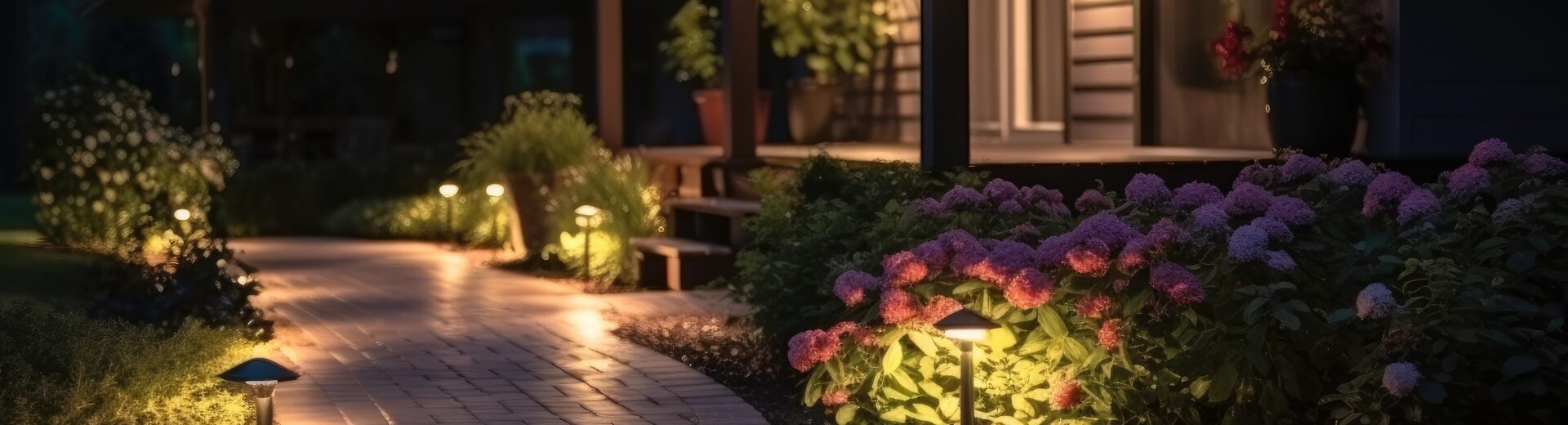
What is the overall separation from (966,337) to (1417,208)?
1.46 m

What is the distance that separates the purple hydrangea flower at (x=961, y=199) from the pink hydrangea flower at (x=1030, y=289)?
1.32 metres

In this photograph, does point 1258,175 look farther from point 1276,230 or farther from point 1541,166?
point 1276,230

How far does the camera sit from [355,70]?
25.8 metres

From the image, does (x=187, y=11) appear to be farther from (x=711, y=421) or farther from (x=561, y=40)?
(x=711, y=421)

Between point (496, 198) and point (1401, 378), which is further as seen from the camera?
point (496, 198)

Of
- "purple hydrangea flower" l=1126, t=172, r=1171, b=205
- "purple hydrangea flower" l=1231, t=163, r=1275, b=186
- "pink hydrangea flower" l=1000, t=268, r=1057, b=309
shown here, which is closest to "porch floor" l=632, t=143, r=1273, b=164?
"purple hydrangea flower" l=1231, t=163, r=1275, b=186

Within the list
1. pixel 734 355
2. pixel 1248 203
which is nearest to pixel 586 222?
pixel 734 355

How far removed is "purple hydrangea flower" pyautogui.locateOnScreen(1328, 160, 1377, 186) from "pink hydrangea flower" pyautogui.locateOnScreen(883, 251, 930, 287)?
141cm

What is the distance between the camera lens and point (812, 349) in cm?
643

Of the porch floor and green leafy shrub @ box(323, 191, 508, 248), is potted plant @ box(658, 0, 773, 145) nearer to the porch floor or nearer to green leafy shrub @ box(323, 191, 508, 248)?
the porch floor

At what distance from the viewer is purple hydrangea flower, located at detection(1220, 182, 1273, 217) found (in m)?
6.36

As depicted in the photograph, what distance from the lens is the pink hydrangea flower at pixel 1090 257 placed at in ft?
19.7

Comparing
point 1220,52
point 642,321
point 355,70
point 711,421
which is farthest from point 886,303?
point 355,70

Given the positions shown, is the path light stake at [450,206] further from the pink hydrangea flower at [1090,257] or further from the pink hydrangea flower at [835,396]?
the pink hydrangea flower at [1090,257]
